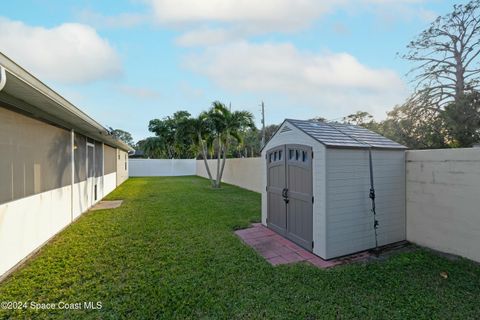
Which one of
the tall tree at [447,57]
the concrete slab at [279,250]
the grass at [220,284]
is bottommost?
the concrete slab at [279,250]

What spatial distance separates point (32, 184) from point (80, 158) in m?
2.96

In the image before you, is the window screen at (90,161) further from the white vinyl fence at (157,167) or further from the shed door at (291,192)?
the white vinyl fence at (157,167)

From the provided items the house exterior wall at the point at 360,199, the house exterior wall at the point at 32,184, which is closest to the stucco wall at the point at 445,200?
the house exterior wall at the point at 360,199

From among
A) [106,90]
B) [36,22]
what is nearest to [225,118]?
[106,90]

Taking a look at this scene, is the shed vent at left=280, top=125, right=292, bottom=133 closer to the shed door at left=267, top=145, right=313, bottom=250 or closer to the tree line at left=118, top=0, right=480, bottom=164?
the shed door at left=267, top=145, right=313, bottom=250

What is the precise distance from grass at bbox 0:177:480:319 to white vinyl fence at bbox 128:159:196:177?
1788cm

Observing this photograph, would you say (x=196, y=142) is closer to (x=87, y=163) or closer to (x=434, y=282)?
(x=87, y=163)

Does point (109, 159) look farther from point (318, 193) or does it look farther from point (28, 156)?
point (318, 193)

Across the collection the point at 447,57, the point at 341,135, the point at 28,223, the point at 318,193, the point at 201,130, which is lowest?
the point at 28,223

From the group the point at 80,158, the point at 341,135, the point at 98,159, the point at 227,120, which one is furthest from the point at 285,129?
the point at 98,159

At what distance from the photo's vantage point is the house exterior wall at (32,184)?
328 cm

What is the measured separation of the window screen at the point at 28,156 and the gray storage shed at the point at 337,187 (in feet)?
14.0

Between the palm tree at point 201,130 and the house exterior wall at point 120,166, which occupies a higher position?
the palm tree at point 201,130

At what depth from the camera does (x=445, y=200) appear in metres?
3.72
